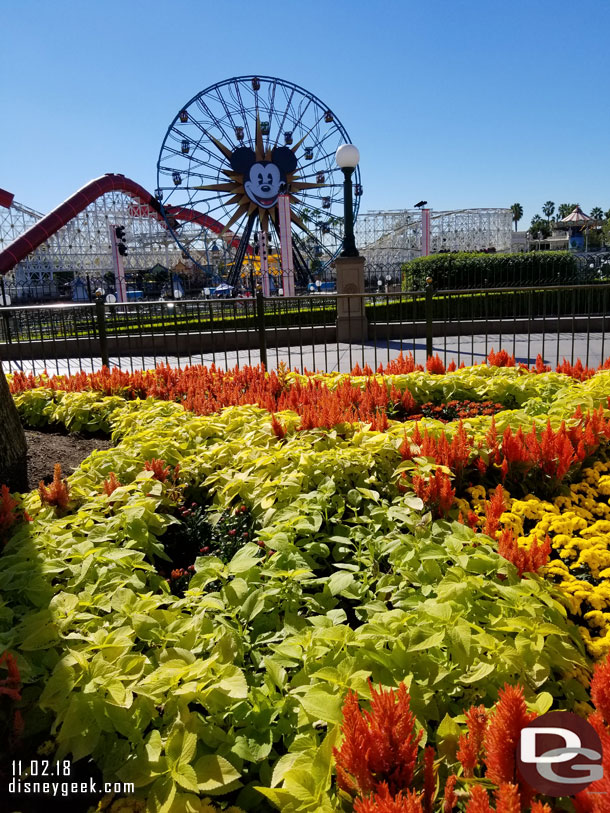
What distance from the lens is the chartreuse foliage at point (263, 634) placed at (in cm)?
142

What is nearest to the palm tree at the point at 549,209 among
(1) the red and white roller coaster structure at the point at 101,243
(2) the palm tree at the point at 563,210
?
(2) the palm tree at the point at 563,210

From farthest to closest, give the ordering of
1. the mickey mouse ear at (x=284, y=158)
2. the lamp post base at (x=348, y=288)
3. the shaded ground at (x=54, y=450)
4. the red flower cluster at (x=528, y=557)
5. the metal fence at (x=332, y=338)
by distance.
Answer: the mickey mouse ear at (x=284, y=158) → the lamp post base at (x=348, y=288) → the metal fence at (x=332, y=338) → the shaded ground at (x=54, y=450) → the red flower cluster at (x=528, y=557)

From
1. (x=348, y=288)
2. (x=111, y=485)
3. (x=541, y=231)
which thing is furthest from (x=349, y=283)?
(x=541, y=231)

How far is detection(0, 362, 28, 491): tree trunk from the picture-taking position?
3164 mm

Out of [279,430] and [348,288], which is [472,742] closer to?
[279,430]

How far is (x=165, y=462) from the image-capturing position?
10.9 ft

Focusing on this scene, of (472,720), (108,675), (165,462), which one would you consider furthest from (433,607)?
(165,462)

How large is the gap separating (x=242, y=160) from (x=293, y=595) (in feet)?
107

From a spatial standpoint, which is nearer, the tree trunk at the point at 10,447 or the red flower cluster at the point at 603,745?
the red flower cluster at the point at 603,745

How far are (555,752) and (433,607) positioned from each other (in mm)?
823

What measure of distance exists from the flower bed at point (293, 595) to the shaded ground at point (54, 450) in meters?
0.54

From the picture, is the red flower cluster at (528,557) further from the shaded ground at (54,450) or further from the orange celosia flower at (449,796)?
the shaded ground at (54,450)

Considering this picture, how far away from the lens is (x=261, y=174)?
31406mm

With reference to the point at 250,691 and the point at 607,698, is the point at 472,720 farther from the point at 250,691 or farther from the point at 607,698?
the point at 250,691
